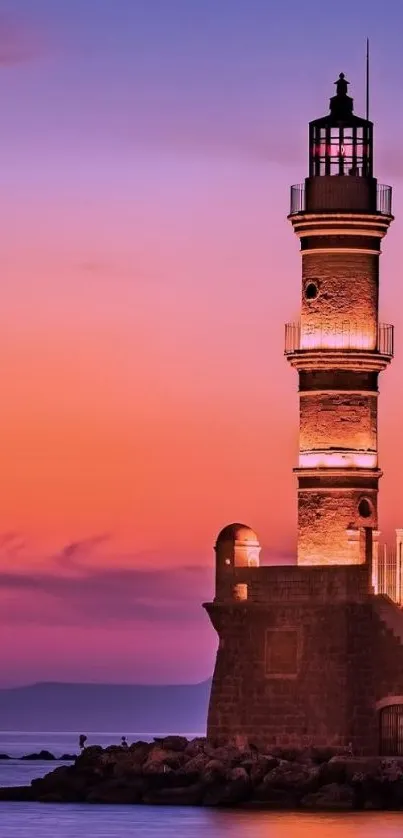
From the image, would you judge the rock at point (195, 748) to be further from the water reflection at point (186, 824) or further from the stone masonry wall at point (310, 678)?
the water reflection at point (186, 824)

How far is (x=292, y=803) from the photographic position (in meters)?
54.6

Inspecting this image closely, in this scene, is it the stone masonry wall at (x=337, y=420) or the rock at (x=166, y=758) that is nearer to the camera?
the rock at (x=166, y=758)

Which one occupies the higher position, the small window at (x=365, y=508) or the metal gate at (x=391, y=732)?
the small window at (x=365, y=508)

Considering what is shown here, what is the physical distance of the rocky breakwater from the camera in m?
54.3

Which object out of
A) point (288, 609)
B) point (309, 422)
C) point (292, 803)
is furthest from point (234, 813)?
point (309, 422)

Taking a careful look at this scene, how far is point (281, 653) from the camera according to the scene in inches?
2243

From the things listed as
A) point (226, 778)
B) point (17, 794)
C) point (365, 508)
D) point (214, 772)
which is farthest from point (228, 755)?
point (17, 794)

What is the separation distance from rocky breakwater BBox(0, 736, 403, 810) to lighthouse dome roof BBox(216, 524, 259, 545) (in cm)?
443

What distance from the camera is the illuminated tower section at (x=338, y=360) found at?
57.8 m

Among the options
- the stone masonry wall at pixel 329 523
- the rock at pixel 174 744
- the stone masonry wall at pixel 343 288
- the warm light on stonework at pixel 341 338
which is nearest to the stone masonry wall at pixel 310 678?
the rock at pixel 174 744

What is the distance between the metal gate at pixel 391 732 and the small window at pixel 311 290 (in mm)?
9123

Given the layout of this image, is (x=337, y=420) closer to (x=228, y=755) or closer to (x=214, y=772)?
(x=228, y=755)

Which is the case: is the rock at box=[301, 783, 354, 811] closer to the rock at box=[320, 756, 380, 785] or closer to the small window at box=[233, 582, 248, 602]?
the rock at box=[320, 756, 380, 785]

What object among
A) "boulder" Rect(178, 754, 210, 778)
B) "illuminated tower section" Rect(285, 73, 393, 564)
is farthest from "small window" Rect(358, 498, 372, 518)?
"boulder" Rect(178, 754, 210, 778)
